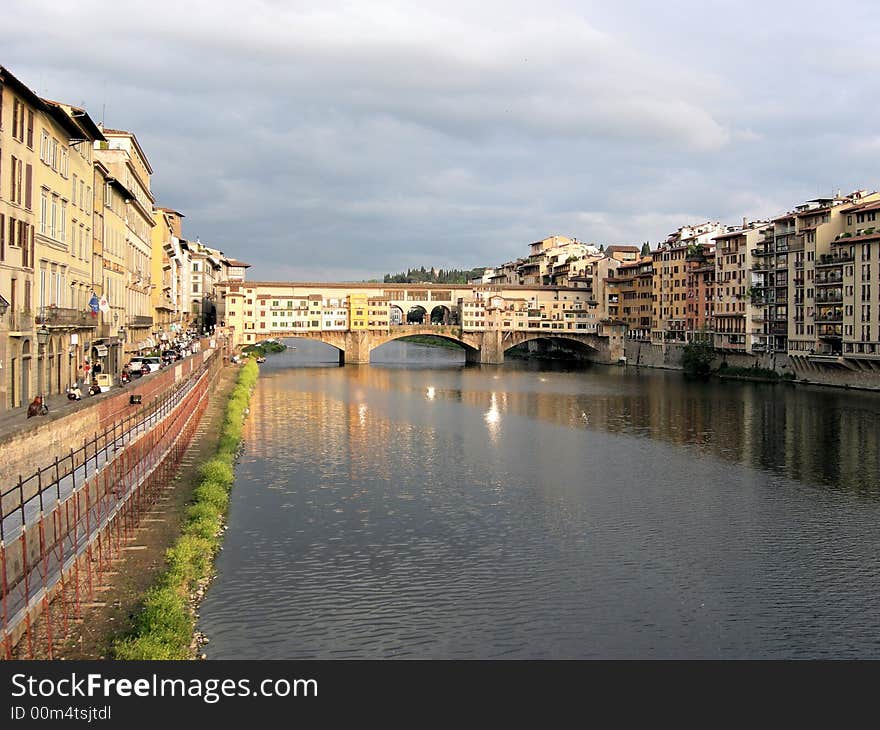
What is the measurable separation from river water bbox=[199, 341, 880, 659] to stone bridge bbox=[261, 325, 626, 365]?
4964cm

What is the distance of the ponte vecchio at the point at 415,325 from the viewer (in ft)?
317

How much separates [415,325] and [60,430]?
3113 inches

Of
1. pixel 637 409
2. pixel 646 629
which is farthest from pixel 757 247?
pixel 646 629

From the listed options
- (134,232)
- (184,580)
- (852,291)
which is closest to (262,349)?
(134,232)

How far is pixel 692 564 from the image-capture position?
21.5 metres

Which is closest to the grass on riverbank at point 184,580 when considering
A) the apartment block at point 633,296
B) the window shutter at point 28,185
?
the window shutter at point 28,185

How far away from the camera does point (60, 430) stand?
20375mm

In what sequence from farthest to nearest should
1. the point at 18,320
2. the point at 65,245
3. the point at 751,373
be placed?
the point at 751,373, the point at 65,245, the point at 18,320

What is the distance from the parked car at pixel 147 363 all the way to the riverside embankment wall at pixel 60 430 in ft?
27.8

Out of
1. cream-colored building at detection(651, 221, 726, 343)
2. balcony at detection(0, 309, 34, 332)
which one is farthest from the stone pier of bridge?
balcony at detection(0, 309, 34, 332)

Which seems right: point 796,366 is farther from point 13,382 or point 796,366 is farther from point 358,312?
point 13,382

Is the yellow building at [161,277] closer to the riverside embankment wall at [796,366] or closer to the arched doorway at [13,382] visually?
the arched doorway at [13,382]

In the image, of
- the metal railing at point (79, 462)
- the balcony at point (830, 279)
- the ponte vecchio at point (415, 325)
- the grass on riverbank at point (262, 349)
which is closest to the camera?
the metal railing at point (79, 462)

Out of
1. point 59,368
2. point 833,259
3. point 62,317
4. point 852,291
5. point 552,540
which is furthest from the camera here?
point 833,259
